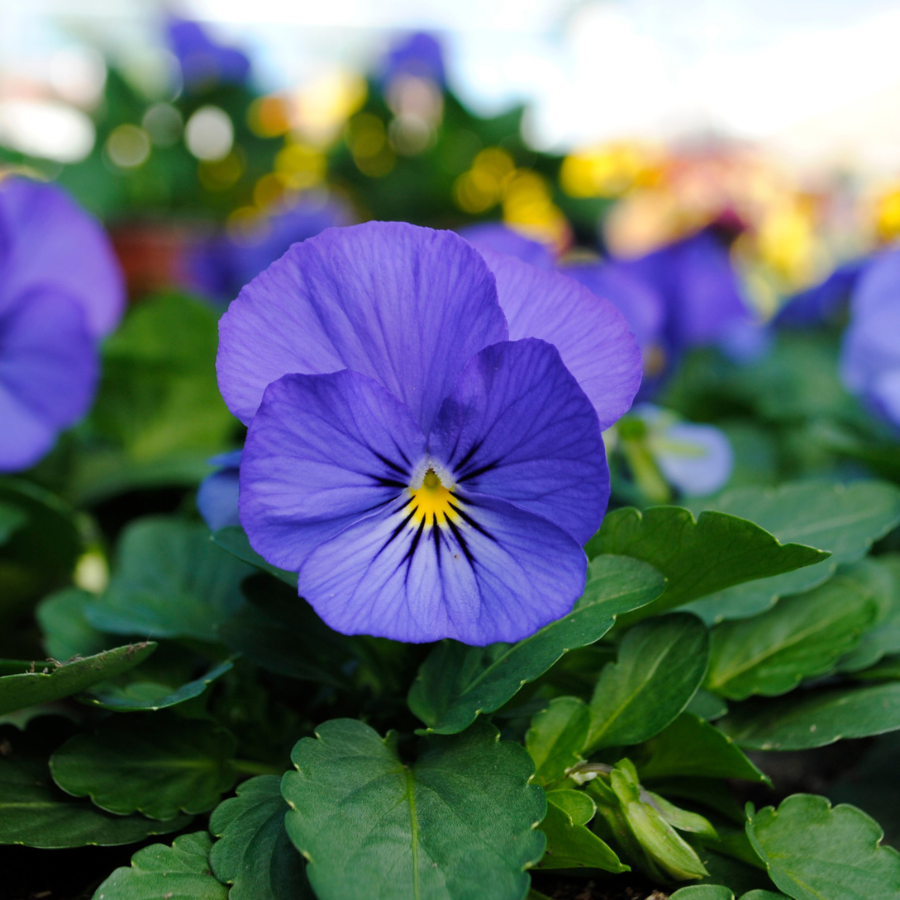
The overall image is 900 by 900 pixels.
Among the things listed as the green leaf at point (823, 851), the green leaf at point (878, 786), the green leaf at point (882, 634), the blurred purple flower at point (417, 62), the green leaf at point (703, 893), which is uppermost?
the blurred purple flower at point (417, 62)

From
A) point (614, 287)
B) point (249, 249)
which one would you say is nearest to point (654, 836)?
point (614, 287)

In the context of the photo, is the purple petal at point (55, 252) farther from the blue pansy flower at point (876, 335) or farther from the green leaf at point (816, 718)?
the blue pansy flower at point (876, 335)

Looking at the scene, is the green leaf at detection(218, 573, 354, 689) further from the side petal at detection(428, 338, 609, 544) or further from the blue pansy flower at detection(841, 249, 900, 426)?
the blue pansy flower at detection(841, 249, 900, 426)

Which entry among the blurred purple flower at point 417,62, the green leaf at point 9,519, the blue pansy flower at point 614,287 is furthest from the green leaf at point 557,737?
the blurred purple flower at point 417,62

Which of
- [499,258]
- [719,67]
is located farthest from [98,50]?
[719,67]

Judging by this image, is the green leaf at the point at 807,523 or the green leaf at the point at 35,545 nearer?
the green leaf at the point at 807,523

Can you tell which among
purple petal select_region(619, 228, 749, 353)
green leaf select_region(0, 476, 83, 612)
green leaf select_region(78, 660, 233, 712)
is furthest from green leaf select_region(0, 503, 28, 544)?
purple petal select_region(619, 228, 749, 353)

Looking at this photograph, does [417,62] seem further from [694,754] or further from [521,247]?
[694,754]

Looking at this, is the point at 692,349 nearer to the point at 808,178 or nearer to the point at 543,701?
the point at 543,701
